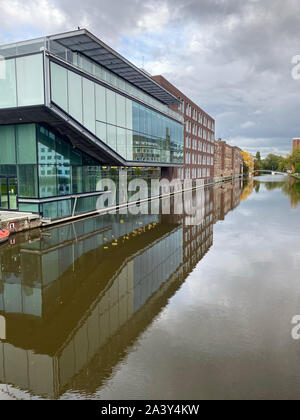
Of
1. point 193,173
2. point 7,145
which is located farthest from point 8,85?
point 193,173

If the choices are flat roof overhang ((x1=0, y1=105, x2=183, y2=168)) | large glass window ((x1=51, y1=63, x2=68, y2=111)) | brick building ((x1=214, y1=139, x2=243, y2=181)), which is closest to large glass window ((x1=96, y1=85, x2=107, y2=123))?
flat roof overhang ((x1=0, y1=105, x2=183, y2=168))

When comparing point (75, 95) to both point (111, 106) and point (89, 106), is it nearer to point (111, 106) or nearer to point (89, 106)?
point (89, 106)

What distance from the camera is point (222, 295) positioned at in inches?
427

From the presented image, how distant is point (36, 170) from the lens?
75.0 ft

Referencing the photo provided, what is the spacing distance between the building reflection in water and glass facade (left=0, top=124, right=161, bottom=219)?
374 centimetres

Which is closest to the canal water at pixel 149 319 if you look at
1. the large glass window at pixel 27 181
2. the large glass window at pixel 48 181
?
the large glass window at pixel 27 181

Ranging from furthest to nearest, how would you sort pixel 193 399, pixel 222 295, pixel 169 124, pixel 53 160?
pixel 169 124
pixel 53 160
pixel 222 295
pixel 193 399

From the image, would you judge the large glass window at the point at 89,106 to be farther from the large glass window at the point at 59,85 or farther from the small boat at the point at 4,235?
the small boat at the point at 4,235

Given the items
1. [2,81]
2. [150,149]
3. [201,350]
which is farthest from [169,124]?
[201,350]

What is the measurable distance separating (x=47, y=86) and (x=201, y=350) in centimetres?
1828

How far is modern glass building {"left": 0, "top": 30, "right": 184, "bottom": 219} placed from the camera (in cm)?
2028

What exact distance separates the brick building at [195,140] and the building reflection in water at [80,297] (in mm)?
36270

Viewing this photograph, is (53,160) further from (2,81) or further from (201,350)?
(201,350)

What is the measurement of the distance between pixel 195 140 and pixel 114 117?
144 ft
